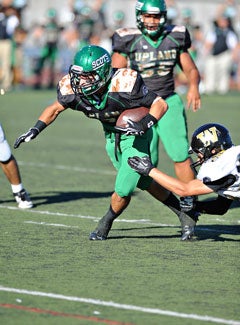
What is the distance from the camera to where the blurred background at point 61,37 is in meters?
21.2

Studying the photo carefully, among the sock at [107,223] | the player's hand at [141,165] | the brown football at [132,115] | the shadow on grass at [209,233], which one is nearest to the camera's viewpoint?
→ the player's hand at [141,165]

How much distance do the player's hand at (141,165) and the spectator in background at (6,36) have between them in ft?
43.1

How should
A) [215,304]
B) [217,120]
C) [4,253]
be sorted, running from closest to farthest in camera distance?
1. [215,304]
2. [4,253]
3. [217,120]

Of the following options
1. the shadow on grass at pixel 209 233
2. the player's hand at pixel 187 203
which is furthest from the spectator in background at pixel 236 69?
the player's hand at pixel 187 203

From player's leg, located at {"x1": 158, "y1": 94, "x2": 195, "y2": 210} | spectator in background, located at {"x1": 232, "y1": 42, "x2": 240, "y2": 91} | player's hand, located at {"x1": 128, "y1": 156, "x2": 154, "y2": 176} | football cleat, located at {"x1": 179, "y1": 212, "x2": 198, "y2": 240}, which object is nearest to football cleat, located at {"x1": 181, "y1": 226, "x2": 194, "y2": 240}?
football cleat, located at {"x1": 179, "y1": 212, "x2": 198, "y2": 240}

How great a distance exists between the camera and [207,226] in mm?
7816

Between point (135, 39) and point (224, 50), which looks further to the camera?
A: point (224, 50)

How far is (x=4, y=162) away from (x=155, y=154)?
1.35 m

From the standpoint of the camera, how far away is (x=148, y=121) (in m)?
6.72

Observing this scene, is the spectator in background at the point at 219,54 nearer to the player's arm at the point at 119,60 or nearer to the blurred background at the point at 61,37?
the blurred background at the point at 61,37

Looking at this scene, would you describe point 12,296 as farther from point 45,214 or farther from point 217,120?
point 217,120

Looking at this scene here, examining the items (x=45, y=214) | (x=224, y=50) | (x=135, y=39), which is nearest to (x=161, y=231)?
(x=45, y=214)

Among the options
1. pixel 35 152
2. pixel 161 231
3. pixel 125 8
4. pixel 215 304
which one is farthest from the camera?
pixel 125 8

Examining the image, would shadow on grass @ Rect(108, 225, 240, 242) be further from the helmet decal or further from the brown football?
the helmet decal
